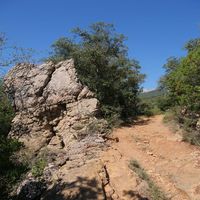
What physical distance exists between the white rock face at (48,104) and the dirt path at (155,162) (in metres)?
2.01

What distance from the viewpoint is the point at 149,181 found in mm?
9336

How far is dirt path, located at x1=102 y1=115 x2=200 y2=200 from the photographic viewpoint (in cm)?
885

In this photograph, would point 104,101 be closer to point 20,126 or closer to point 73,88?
point 73,88

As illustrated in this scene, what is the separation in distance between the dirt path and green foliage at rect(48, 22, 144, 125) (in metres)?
3.15

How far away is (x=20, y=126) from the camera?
43.6ft

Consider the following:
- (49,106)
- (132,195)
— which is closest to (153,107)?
(49,106)

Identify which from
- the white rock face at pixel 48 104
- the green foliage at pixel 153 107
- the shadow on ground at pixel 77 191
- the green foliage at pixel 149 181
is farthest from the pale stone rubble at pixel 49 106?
the green foliage at pixel 153 107

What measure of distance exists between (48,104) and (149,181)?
6.03m

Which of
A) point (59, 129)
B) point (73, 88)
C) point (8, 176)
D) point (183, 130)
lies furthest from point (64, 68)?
point (8, 176)

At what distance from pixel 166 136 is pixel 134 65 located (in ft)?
23.0

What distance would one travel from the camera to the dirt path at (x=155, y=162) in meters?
8.85

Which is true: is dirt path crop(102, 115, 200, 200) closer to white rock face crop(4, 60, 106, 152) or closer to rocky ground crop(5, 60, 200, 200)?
rocky ground crop(5, 60, 200, 200)

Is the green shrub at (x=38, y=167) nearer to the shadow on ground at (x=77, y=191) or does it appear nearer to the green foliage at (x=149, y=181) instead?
the shadow on ground at (x=77, y=191)

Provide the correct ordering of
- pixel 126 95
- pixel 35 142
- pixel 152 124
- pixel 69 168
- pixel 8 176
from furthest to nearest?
pixel 126 95
pixel 152 124
pixel 35 142
pixel 69 168
pixel 8 176
